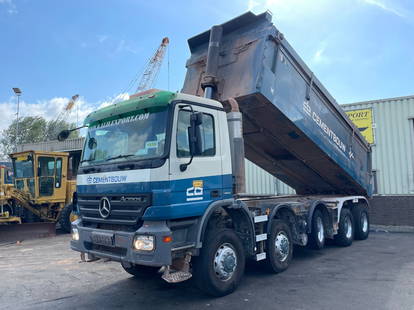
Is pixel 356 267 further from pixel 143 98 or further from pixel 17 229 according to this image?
pixel 17 229

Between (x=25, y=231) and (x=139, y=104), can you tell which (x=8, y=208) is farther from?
(x=139, y=104)

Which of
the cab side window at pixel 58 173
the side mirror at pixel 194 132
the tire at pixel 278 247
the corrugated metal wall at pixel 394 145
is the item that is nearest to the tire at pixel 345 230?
the tire at pixel 278 247

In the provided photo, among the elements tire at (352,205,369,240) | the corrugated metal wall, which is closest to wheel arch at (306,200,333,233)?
tire at (352,205,369,240)

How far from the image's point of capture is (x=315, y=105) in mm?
7523

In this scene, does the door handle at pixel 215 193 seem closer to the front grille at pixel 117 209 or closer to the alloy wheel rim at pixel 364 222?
the front grille at pixel 117 209

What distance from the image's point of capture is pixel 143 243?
4312 millimetres

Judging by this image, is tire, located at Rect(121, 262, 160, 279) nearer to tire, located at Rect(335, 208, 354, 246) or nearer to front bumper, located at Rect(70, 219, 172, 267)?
front bumper, located at Rect(70, 219, 172, 267)

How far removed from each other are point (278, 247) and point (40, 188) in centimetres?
904

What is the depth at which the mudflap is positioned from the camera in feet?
35.9

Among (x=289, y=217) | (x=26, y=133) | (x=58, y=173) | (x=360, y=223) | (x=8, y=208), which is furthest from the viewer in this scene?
(x=26, y=133)

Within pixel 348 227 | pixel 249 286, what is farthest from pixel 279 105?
pixel 348 227

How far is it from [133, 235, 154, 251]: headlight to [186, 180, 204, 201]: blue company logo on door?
750mm

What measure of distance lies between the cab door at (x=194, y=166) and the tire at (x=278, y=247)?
63.9 inches

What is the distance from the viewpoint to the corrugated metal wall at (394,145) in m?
11.9
